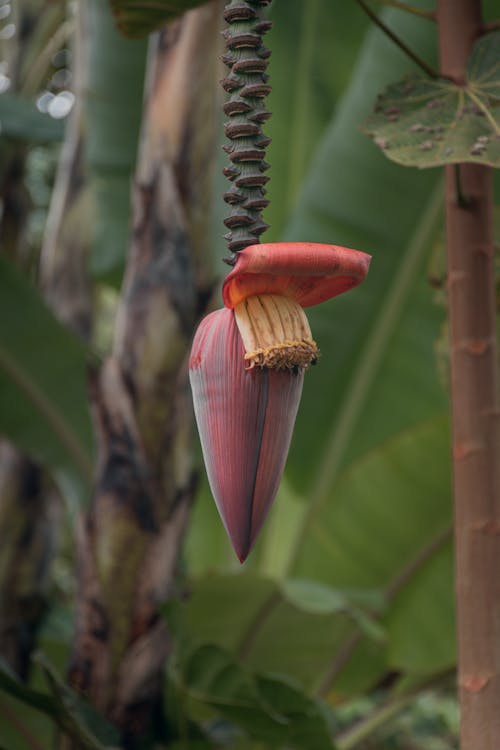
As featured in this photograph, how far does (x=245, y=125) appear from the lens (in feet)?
1.19

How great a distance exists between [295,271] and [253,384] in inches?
2.1

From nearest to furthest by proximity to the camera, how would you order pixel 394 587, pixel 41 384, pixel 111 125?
pixel 41 384
pixel 394 587
pixel 111 125

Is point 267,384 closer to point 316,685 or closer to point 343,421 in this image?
point 343,421

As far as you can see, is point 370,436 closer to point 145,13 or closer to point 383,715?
point 383,715

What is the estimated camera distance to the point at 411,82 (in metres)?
0.57

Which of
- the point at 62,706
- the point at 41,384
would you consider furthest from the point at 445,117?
the point at 41,384

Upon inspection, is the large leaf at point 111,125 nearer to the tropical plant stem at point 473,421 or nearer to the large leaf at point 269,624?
the large leaf at point 269,624

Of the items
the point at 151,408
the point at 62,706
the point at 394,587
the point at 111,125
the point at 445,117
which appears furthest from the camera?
the point at 111,125

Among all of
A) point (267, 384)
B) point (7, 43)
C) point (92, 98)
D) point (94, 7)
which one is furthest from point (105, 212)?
point (267, 384)

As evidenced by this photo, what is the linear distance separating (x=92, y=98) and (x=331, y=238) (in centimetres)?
64

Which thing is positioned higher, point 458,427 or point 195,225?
point 195,225

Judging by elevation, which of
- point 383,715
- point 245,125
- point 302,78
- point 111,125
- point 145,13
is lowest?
point 383,715

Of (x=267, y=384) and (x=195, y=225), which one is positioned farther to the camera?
(x=195, y=225)

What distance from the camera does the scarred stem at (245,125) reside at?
0.36m
